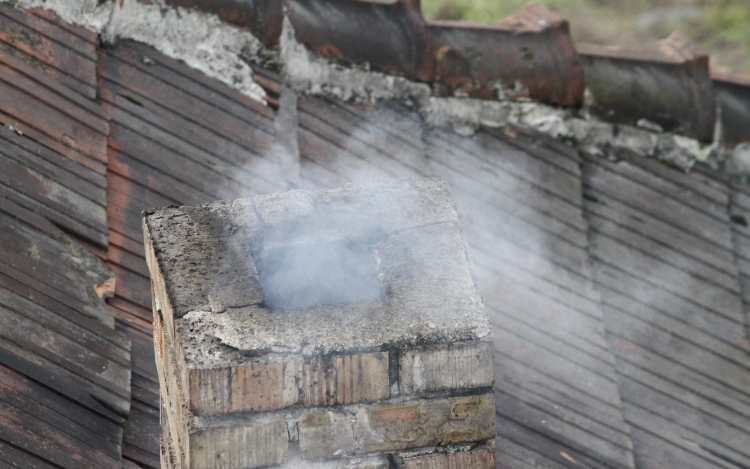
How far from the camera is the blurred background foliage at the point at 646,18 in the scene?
513 inches

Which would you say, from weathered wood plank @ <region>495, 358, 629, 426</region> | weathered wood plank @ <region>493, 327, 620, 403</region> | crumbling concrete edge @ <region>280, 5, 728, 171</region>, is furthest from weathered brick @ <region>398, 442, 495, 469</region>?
crumbling concrete edge @ <region>280, 5, 728, 171</region>

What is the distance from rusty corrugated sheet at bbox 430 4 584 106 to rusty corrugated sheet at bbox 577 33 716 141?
0.54ft

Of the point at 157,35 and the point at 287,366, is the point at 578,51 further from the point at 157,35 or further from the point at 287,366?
the point at 287,366

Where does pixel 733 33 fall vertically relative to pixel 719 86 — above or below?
above

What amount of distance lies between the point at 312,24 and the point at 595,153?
5.67ft

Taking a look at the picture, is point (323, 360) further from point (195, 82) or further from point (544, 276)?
point (195, 82)

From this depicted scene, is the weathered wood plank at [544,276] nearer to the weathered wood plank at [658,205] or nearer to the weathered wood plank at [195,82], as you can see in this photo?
the weathered wood plank at [658,205]

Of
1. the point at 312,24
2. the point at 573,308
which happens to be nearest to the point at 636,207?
the point at 573,308

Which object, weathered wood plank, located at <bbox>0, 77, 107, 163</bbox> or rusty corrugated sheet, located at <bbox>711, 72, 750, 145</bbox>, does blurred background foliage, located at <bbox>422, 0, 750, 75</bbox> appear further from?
weathered wood plank, located at <bbox>0, 77, 107, 163</bbox>

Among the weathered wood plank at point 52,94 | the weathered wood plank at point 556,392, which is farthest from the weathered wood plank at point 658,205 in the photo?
the weathered wood plank at point 52,94

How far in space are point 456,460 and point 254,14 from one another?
313 cm

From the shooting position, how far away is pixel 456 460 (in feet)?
8.05

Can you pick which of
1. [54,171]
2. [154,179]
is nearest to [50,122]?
[54,171]

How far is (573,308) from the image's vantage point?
4.66 meters
